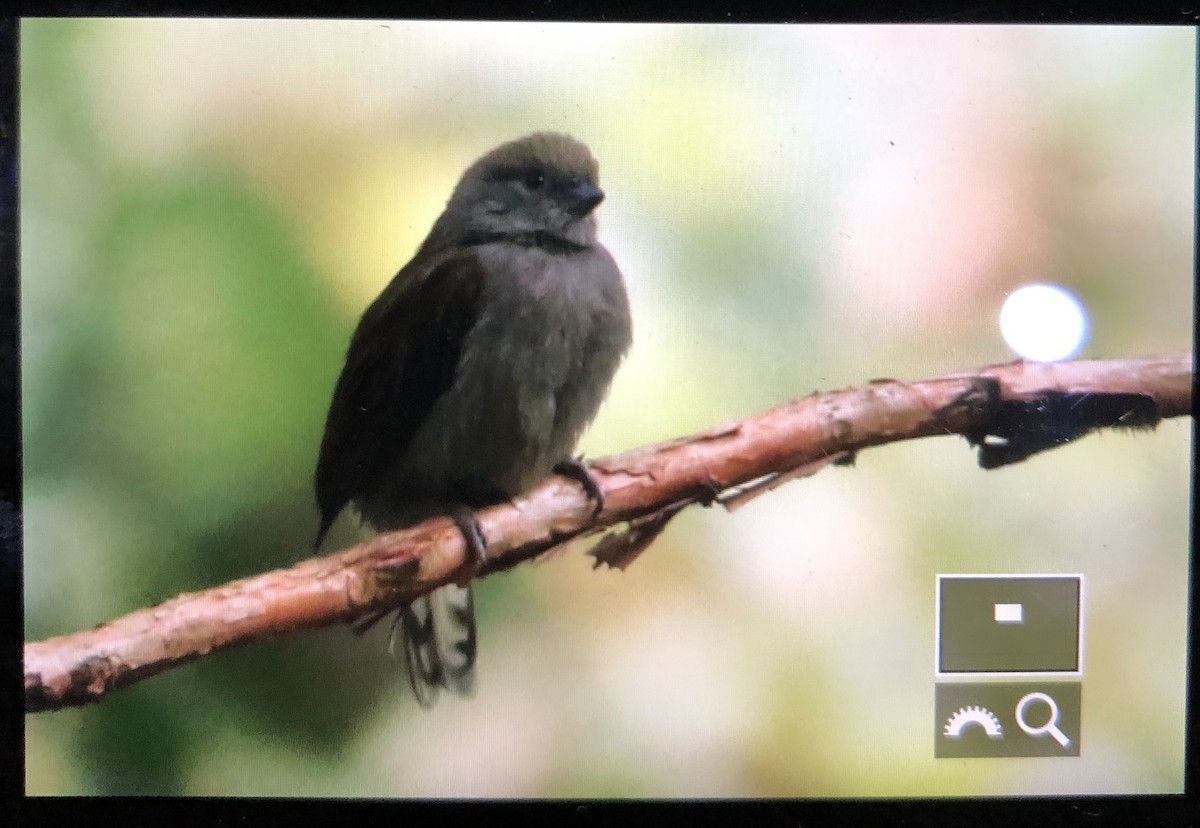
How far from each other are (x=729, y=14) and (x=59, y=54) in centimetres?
77

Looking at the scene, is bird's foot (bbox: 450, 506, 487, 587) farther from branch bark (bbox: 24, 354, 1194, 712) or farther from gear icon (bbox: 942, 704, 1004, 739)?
gear icon (bbox: 942, 704, 1004, 739)

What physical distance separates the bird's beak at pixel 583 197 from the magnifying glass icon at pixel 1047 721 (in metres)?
0.78

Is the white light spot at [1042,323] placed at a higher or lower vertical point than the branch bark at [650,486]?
higher

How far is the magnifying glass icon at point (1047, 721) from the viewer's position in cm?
116

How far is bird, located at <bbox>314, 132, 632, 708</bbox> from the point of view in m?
1.09

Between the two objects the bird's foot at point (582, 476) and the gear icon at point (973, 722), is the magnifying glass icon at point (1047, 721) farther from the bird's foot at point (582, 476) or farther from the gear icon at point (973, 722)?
the bird's foot at point (582, 476)

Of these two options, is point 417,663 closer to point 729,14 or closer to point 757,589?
point 757,589

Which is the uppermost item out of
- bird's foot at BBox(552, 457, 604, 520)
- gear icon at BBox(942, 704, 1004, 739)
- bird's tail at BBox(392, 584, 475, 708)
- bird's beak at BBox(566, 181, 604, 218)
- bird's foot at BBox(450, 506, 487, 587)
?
bird's beak at BBox(566, 181, 604, 218)

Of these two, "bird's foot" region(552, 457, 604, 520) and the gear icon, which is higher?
"bird's foot" region(552, 457, 604, 520)

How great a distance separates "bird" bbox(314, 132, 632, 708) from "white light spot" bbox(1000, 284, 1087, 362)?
451 mm

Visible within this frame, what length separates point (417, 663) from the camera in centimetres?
115

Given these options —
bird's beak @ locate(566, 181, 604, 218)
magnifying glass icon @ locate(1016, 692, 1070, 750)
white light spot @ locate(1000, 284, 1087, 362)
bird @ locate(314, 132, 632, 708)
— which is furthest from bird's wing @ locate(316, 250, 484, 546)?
magnifying glass icon @ locate(1016, 692, 1070, 750)

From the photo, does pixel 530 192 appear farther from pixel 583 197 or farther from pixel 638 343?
pixel 638 343

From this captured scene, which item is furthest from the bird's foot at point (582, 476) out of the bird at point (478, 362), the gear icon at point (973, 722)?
the gear icon at point (973, 722)
